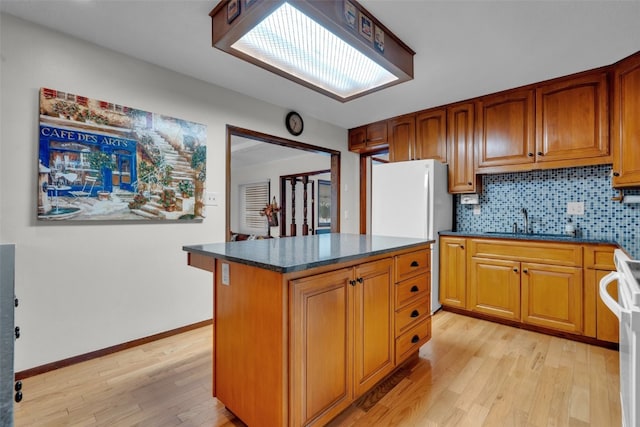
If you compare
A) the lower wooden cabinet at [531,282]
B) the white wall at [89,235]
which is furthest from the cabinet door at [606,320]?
the white wall at [89,235]

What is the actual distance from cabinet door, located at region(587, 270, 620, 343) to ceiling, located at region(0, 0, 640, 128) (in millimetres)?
1750

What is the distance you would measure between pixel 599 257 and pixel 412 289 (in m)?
1.63

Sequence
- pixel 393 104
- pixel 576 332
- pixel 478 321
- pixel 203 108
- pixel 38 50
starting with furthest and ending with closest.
→ pixel 393 104, pixel 478 321, pixel 203 108, pixel 576 332, pixel 38 50

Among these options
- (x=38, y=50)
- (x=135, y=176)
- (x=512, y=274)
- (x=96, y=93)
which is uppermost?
(x=38, y=50)

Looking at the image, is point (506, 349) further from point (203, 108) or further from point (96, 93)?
point (96, 93)

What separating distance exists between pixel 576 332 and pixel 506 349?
67cm

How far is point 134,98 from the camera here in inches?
94.0

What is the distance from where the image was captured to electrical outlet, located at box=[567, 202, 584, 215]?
2.83 meters

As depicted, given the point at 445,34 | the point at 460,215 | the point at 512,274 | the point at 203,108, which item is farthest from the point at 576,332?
the point at 203,108

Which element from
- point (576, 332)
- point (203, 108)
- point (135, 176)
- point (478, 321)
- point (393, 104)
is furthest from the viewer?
point (393, 104)

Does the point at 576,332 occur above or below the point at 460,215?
below

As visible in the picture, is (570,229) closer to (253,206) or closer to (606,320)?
(606,320)

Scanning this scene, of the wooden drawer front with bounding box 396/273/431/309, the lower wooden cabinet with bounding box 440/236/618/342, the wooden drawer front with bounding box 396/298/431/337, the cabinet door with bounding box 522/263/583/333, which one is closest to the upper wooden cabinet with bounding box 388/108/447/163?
the lower wooden cabinet with bounding box 440/236/618/342

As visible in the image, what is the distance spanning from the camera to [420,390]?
6.02 ft
